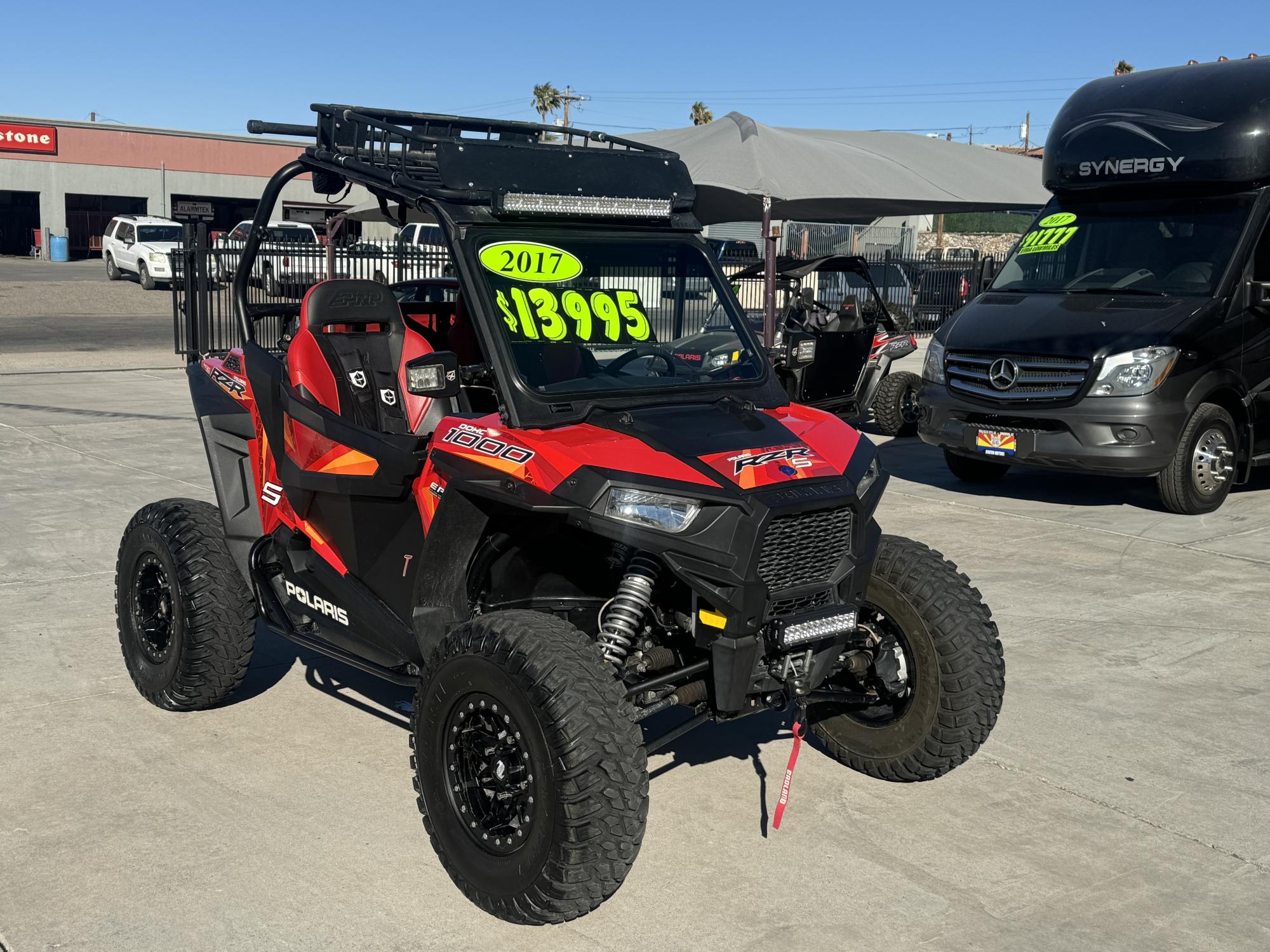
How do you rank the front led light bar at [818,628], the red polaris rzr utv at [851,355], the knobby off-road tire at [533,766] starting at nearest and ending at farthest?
the knobby off-road tire at [533,766], the front led light bar at [818,628], the red polaris rzr utv at [851,355]

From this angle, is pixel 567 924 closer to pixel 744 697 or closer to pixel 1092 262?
pixel 744 697

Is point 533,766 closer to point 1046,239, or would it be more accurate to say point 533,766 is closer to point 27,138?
point 1046,239

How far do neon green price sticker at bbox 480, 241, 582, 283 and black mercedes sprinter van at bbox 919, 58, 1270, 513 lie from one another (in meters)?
5.67

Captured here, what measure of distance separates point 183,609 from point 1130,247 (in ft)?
24.7

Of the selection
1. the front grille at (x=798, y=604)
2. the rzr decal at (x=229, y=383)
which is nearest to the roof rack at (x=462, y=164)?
the rzr decal at (x=229, y=383)

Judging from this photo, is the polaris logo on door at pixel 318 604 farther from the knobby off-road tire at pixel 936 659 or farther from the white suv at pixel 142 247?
the white suv at pixel 142 247

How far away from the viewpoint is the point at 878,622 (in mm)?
4398

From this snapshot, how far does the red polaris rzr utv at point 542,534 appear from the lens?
3520 millimetres

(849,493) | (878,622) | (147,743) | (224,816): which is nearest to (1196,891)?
(878,622)

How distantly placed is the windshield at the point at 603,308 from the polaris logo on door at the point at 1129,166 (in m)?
6.11

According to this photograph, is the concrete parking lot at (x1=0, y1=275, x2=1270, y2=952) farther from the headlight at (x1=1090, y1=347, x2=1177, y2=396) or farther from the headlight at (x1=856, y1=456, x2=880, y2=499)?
the headlight at (x1=1090, y1=347, x2=1177, y2=396)

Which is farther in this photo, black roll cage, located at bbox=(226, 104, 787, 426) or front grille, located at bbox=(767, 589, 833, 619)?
black roll cage, located at bbox=(226, 104, 787, 426)

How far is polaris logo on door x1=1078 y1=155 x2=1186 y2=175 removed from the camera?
30.7 ft

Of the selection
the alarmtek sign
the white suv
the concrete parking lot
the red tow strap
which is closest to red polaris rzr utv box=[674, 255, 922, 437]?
the concrete parking lot
